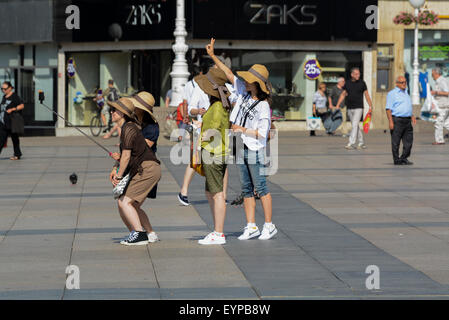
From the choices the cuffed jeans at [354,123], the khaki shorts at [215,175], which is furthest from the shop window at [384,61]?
the khaki shorts at [215,175]

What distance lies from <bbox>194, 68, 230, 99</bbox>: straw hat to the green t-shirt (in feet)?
0.40

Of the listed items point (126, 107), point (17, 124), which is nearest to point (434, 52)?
point (17, 124)

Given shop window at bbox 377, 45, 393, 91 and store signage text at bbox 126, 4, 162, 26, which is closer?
store signage text at bbox 126, 4, 162, 26

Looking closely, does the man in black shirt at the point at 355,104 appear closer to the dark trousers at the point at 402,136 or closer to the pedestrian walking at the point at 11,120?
the dark trousers at the point at 402,136

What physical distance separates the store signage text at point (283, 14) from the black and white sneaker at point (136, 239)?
23792mm

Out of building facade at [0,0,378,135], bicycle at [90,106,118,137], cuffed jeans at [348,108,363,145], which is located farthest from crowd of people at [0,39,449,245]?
building facade at [0,0,378,135]

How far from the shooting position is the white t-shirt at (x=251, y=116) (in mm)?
9914

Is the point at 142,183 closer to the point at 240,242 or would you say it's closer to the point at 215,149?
the point at 215,149

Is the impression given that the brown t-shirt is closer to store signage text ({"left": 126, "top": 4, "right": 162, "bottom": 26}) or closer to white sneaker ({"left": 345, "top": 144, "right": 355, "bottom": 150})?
white sneaker ({"left": 345, "top": 144, "right": 355, "bottom": 150})

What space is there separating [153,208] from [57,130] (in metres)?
22.3

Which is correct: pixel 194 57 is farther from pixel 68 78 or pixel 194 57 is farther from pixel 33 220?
pixel 33 220

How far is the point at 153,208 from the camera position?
1260 cm

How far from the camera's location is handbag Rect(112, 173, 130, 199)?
9547 millimetres
